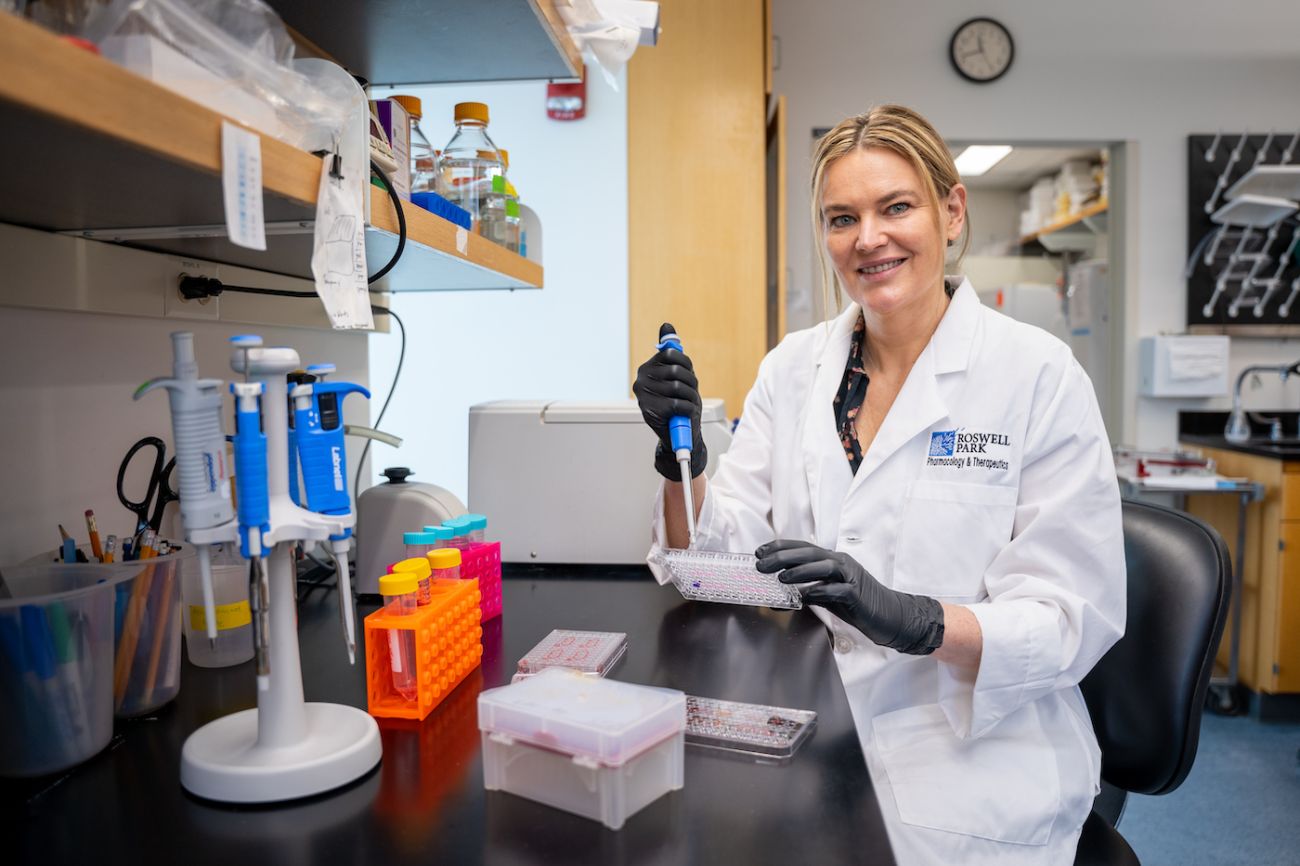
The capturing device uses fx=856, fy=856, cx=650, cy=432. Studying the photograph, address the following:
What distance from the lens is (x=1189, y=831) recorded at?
220cm

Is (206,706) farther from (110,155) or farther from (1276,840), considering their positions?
(1276,840)

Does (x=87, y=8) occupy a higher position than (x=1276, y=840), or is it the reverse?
(x=87, y=8)

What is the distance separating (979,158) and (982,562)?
5502mm

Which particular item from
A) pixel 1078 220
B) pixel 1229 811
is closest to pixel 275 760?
pixel 1229 811

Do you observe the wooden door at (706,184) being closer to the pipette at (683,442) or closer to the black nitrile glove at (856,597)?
→ the pipette at (683,442)

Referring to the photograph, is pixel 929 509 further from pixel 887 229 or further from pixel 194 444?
pixel 194 444

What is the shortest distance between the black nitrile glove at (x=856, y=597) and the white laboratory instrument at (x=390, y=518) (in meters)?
0.54

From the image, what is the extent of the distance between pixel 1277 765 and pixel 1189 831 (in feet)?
1.97

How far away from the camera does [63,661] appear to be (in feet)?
2.41

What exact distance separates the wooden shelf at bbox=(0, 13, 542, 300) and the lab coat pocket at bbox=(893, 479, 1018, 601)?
0.77 meters

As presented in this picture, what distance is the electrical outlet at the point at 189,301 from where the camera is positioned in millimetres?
1213

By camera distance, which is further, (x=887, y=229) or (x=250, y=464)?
(x=887, y=229)

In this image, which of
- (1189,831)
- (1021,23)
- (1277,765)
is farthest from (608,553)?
(1021,23)

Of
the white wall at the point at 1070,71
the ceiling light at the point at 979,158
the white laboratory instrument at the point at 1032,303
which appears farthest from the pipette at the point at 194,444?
the ceiling light at the point at 979,158
